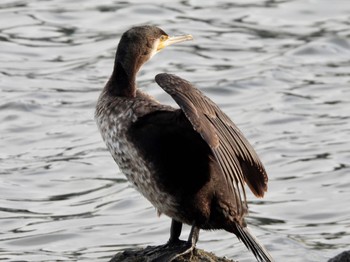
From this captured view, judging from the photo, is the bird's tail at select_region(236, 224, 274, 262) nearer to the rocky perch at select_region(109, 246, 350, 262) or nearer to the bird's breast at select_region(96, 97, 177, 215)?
the rocky perch at select_region(109, 246, 350, 262)

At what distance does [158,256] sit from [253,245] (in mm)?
599

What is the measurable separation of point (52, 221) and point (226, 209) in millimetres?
4262

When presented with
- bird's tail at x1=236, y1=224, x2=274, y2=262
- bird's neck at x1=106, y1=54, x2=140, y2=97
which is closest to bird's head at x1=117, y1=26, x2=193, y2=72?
bird's neck at x1=106, y1=54, x2=140, y2=97

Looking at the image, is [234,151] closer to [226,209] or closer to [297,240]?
[226,209]

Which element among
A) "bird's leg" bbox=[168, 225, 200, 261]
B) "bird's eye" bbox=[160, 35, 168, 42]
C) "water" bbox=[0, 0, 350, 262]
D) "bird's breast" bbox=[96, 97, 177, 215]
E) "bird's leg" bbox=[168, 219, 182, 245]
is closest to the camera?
"bird's leg" bbox=[168, 225, 200, 261]

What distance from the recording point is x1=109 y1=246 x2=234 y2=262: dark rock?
7.75m

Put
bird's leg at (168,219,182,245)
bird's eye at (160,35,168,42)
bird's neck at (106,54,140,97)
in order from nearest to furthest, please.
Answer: bird's leg at (168,219,182,245) < bird's neck at (106,54,140,97) < bird's eye at (160,35,168,42)

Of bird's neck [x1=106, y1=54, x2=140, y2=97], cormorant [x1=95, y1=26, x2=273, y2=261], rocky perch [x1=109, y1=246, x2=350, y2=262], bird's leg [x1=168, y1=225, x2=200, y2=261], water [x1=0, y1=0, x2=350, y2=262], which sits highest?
bird's neck [x1=106, y1=54, x2=140, y2=97]

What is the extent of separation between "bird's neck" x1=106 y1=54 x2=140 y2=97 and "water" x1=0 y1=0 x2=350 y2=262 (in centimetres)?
266

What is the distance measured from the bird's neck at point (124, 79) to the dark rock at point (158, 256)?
1.17m

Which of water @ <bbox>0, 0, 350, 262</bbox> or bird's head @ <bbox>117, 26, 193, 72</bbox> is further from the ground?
bird's head @ <bbox>117, 26, 193, 72</bbox>

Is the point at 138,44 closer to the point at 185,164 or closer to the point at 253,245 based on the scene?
the point at 185,164

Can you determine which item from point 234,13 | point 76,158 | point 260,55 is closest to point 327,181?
point 76,158

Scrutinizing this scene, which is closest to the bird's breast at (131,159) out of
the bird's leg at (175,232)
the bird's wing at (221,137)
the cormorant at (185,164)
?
the cormorant at (185,164)
